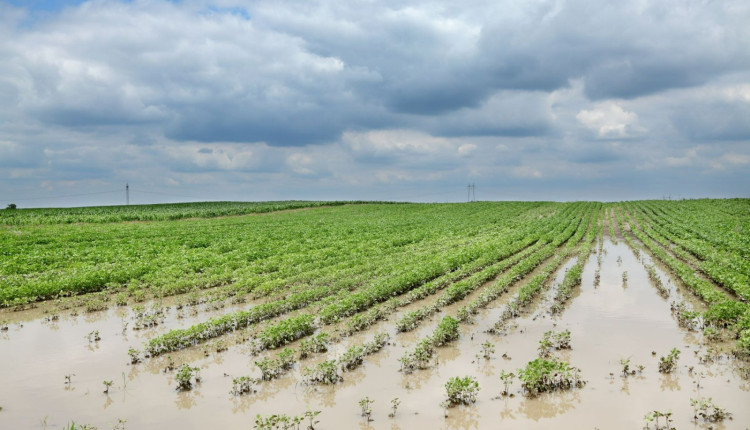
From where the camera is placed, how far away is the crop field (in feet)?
27.6

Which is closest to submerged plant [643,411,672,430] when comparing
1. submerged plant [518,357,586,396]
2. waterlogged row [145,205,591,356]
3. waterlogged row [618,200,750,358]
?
submerged plant [518,357,586,396]

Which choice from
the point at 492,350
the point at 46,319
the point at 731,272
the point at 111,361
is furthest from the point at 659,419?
the point at 46,319

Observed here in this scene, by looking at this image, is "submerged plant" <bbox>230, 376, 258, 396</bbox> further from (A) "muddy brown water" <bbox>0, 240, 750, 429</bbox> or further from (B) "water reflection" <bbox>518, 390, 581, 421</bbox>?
(B) "water reflection" <bbox>518, 390, 581, 421</bbox>

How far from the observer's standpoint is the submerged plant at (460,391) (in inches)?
333

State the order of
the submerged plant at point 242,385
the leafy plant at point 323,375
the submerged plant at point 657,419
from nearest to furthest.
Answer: the submerged plant at point 657,419 → the submerged plant at point 242,385 → the leafy plant at point 323,375

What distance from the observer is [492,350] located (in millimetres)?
11047

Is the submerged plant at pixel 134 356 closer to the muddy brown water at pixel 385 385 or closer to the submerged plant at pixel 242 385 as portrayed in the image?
the muddy brown water at pixel 385 385

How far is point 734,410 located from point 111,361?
11988 millimetres

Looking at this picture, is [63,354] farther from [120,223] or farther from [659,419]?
[120,223]

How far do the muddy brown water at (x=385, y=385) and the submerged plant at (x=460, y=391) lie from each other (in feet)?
0.57

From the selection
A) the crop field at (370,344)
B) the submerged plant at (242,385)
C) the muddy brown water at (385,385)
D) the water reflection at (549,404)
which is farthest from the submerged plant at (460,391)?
the submerged plant at (242,385)

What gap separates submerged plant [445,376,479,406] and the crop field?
4 centimetres

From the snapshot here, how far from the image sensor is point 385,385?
9.42m

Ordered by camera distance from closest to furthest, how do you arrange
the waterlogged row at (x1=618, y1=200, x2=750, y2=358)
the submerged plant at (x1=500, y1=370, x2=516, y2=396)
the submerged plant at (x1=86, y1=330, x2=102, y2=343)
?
the submerged plant at (x1=500, y1=370, x2=516, y2=396), the submerged plant at (x1=86, y1=330, x2=102, y2=343), the waterlogged row at (x1=618, y1=200, x2=750, y2=358)
